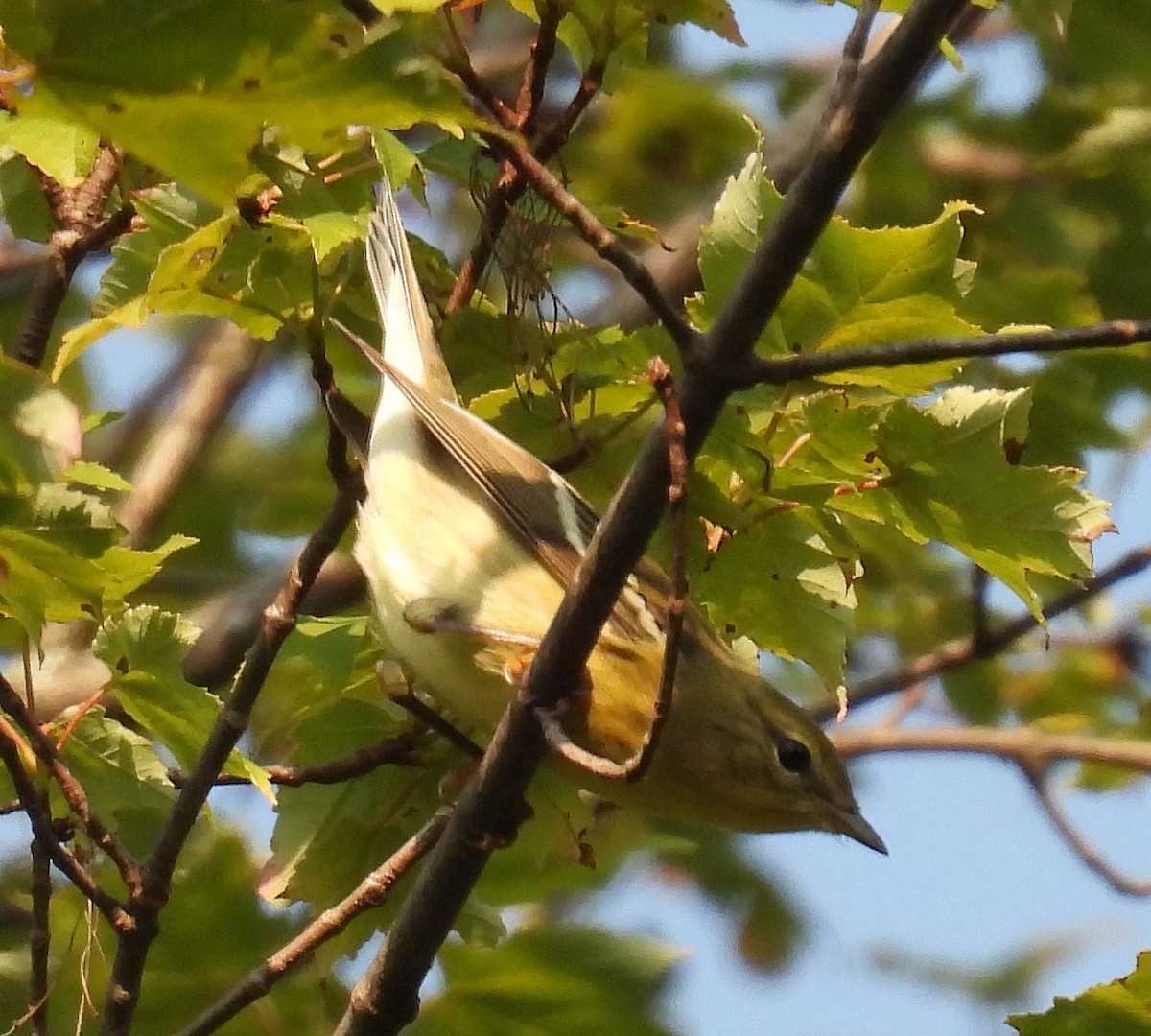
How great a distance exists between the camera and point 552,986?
109 inches

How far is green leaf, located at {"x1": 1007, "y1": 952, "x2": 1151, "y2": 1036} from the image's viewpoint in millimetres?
2146

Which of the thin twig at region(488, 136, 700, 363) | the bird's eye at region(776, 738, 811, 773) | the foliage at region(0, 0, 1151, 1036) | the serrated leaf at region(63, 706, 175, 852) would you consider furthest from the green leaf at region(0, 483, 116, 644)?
the bird's eye at region(776, 738, 811, 773)

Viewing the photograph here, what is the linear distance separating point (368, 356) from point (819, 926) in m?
3.34

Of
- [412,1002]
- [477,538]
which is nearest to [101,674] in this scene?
[477,538]

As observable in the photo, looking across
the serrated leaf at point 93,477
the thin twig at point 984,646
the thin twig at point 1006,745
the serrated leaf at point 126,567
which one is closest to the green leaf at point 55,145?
the serrated leaf at point 93,477

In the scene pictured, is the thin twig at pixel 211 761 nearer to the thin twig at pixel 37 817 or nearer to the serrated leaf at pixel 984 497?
the thin twig at pixel 37 817

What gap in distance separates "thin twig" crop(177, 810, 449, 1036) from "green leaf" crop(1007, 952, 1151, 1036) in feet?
3.07

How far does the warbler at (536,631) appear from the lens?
2877mm

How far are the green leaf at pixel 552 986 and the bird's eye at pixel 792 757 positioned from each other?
1.47 feet

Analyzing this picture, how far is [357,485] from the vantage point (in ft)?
7.56

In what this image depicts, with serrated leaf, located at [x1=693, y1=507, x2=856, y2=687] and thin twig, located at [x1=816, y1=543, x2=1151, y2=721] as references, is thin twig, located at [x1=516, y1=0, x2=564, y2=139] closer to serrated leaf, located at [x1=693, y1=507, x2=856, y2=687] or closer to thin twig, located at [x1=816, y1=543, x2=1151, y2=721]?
serrated leaf, located at [x1=693, y1=507, x2=856, y2=687]

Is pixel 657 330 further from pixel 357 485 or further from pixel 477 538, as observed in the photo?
pixel 477 538

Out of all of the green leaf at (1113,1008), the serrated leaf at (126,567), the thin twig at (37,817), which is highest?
the serrated leaf at (126,567)

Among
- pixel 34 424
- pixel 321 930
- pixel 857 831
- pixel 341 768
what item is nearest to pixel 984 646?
pixel 857 831
